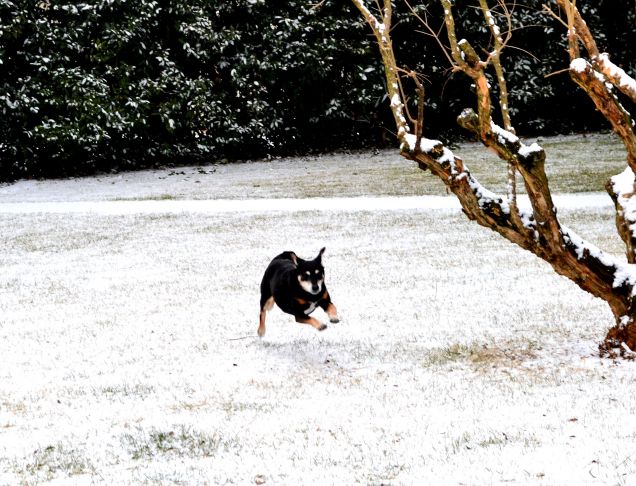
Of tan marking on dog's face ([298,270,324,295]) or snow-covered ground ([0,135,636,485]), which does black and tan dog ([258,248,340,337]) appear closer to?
tan marking on dog's face ([298,270,324,295])

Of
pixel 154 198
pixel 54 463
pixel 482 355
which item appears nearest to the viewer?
pixel 54 463

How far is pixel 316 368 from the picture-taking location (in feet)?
21.8

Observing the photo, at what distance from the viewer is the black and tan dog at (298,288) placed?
263 inches

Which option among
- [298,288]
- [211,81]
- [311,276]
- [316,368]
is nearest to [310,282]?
[311,276]

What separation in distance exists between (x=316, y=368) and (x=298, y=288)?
623 millimetres

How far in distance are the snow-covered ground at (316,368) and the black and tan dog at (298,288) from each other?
0.38m

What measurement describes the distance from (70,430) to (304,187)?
49.3 ft

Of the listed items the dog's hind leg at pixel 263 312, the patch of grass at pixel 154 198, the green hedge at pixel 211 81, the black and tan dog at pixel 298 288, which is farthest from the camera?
the green hedge at pixel 211 81

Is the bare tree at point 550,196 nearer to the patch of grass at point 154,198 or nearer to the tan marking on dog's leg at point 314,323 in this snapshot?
the tan marking on dog's leg at point 314,323

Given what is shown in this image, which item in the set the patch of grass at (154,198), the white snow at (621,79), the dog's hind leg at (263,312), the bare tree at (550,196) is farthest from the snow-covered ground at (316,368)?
the patch of grass at (154,198)

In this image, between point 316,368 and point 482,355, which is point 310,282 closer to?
point 316,368

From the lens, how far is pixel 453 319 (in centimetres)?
793

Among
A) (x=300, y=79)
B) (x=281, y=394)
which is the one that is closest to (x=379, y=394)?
(x=281, y=394)

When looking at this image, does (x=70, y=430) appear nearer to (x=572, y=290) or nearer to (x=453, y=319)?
(x=453, y=319)
